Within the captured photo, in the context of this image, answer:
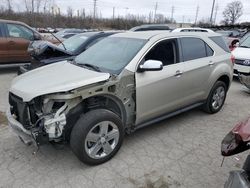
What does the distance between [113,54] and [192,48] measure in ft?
4.91

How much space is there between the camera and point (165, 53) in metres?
4.16

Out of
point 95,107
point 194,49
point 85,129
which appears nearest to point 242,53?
point 194,49

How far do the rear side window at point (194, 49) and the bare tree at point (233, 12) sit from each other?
209 ft

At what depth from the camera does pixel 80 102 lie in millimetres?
3236

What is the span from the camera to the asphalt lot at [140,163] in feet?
10.3

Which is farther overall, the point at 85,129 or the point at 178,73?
the point at 178,73

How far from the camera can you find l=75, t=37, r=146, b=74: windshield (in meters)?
3.71

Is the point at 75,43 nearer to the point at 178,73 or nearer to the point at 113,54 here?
the point at 113,54

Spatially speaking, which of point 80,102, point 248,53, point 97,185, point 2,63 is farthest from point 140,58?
point 2,63

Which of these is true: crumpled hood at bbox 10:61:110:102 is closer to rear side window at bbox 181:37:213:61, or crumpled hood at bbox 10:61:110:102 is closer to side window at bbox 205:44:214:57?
rear side window at bbox 181:37:213:61

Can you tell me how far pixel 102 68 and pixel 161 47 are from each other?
1.04 m

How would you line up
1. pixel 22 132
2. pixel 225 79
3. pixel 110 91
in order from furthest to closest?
1. pixel 225 79
2. pixel 110 91
3. pixel 22 132

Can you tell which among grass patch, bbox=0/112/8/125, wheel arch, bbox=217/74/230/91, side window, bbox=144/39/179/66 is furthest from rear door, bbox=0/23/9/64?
wheel arch, bbox=217/74/230/91

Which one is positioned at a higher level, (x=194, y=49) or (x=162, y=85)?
(x=194, y=49)
